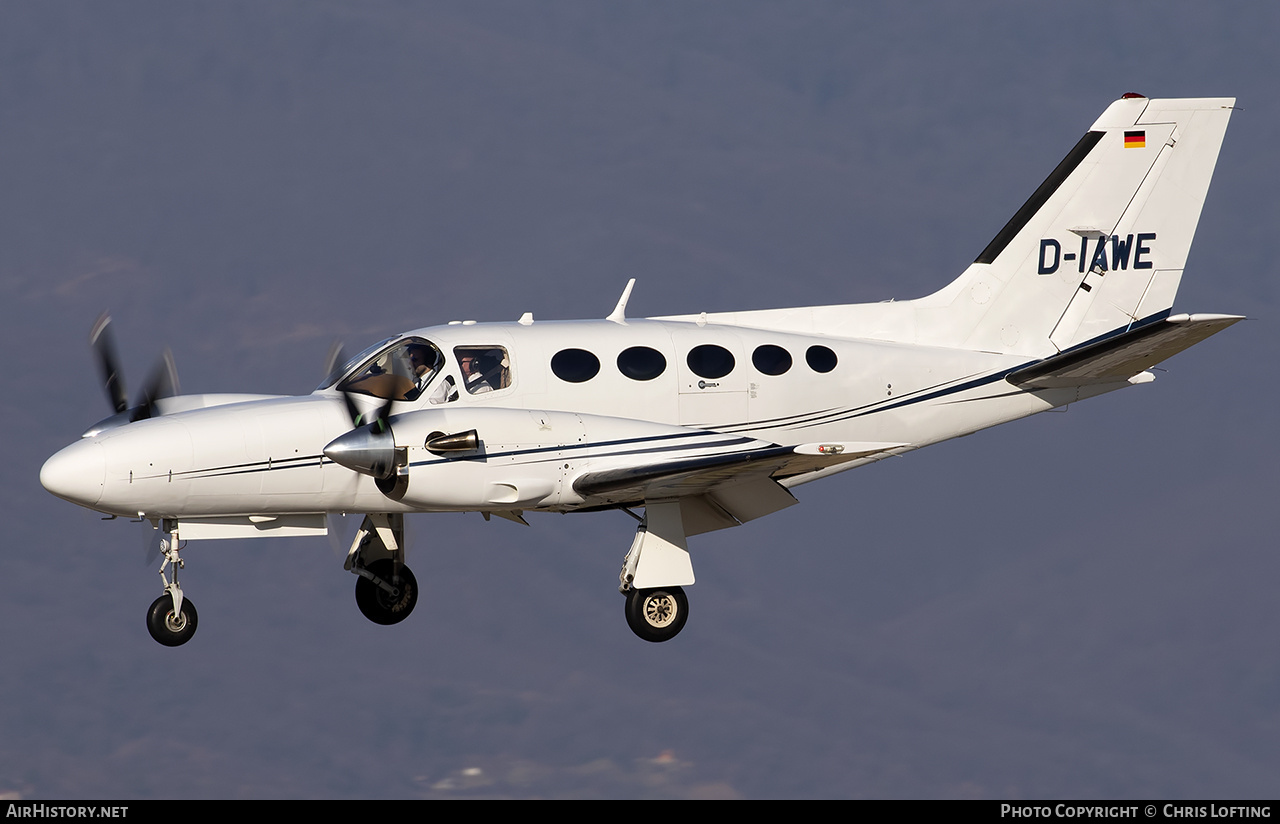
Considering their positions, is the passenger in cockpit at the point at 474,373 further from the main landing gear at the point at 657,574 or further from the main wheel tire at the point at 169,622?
the main wheel tire at the point at 169,622

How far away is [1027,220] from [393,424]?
9504 mm

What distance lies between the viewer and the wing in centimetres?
1852

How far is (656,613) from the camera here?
20016 millimetres

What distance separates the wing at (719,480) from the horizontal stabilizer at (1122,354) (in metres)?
2.16

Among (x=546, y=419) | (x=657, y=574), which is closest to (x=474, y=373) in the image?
(x=546, y=419)

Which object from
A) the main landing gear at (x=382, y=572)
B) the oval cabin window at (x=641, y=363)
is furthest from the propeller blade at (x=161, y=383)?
the oval cabin window at (x=641, y=363)

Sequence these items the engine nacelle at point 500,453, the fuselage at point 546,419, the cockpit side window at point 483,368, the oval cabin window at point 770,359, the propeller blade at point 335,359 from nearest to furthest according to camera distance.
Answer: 1. the engine nacelle at point 500,453
2. the fuselage at point 546,419
3. the cockpit side window at point 483,368
4. the propeller blade at point 335,359
5. the oval cabin window at point 770,359

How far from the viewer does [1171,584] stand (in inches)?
6363

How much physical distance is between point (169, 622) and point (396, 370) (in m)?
3.95

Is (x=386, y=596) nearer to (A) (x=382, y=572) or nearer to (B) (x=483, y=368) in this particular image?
(A) (x=382, y=572)

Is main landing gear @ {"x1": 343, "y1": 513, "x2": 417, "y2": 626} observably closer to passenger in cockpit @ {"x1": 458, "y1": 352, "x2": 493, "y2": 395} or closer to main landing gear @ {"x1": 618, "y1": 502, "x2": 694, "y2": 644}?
passenger in cockpit @ {"x1": 458, "y1": 352, "x2": 493, "y2": 395}

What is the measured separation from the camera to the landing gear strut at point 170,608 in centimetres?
1881

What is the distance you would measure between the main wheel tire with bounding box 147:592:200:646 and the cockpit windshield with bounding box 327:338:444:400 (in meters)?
3.19
